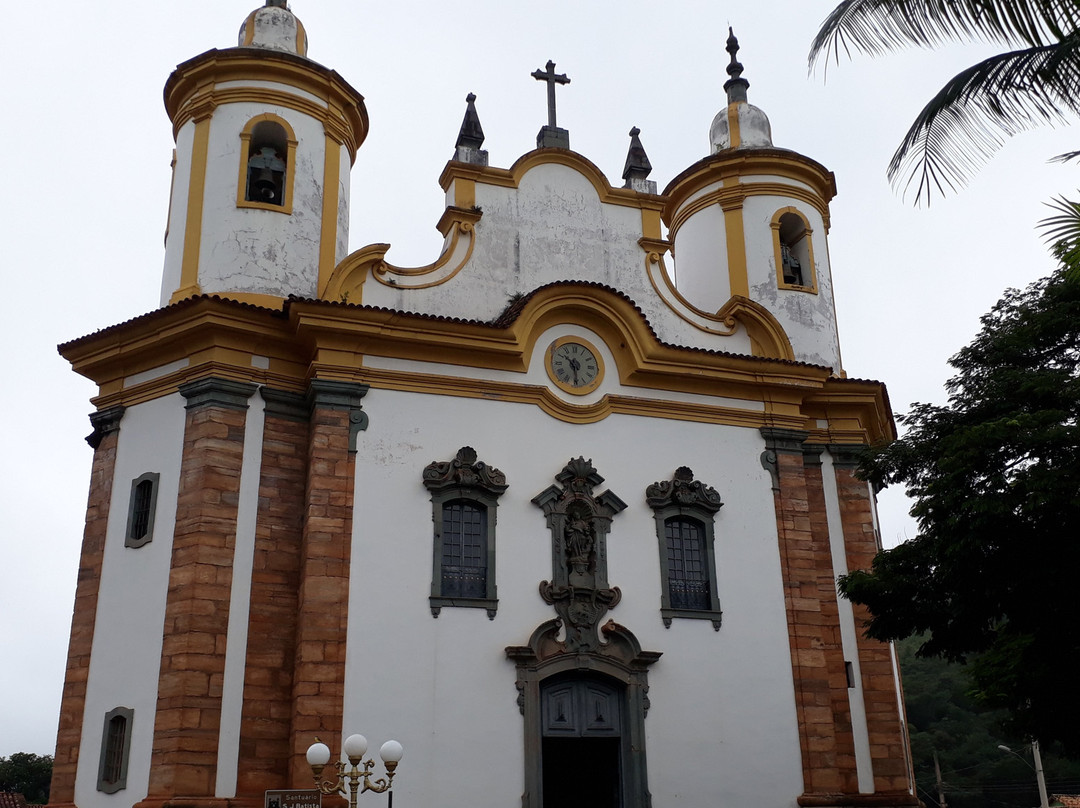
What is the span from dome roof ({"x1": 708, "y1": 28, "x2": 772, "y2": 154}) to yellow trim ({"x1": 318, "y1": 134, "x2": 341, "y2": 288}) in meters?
7.62

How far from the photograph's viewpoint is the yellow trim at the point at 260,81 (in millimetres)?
17438

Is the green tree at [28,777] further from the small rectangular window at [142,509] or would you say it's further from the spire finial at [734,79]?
the spire finial at [734,79]

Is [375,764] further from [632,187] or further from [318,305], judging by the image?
[632,187]

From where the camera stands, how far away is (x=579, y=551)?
1545 centimetres

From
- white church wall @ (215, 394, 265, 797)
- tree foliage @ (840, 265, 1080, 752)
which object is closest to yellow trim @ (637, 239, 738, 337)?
tree foliage @ (840, 265, 1080, 752)

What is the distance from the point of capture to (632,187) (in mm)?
18844

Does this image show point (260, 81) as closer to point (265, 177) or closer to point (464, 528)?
point (265, 177)

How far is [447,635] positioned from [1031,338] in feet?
27.1

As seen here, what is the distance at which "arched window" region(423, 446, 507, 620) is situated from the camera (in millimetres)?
14797

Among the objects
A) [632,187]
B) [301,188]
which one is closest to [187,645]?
[301,188]

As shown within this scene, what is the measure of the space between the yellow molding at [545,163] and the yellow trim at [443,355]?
7.34 feet

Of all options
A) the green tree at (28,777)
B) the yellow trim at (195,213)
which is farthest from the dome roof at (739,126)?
the green tree at (28,777)

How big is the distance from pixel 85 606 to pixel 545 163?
31.1 feet

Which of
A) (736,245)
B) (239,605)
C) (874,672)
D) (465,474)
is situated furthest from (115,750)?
(736,245)
